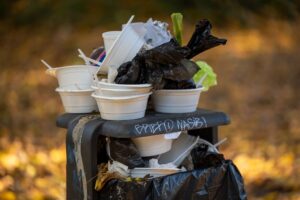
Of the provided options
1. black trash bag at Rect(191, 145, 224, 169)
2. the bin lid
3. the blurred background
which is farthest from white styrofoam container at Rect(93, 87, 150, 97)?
the blurred background

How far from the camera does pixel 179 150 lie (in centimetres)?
243

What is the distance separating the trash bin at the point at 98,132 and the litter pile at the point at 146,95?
0.14ft

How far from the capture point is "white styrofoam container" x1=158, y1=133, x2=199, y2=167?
238 centimetres

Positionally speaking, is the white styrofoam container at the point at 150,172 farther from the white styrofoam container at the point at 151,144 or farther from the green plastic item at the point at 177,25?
the green plastic item at the point at 177,25

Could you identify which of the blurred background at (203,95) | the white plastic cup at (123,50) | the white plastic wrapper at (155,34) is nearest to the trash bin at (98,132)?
the white plastic cup at (123,50)

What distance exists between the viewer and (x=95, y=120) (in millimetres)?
2223

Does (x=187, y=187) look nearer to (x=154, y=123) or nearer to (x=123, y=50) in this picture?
(x=154, y=123)

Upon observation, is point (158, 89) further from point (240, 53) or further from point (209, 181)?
point (240, 53)

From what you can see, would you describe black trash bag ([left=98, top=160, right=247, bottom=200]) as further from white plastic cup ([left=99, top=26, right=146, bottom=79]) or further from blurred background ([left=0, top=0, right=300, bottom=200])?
blurred background ([left=0, top=0, right=300, bottom=200])

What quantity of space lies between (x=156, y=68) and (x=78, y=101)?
47cm

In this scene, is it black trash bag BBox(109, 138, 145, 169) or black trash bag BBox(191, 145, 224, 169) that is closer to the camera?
black trash bag BBox(109, 138, 145, 169)

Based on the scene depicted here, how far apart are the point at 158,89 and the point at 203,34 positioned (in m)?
0.34

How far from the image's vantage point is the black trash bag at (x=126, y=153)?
2170 millimetres

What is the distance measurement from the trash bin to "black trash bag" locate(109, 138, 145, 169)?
0.25 feet
